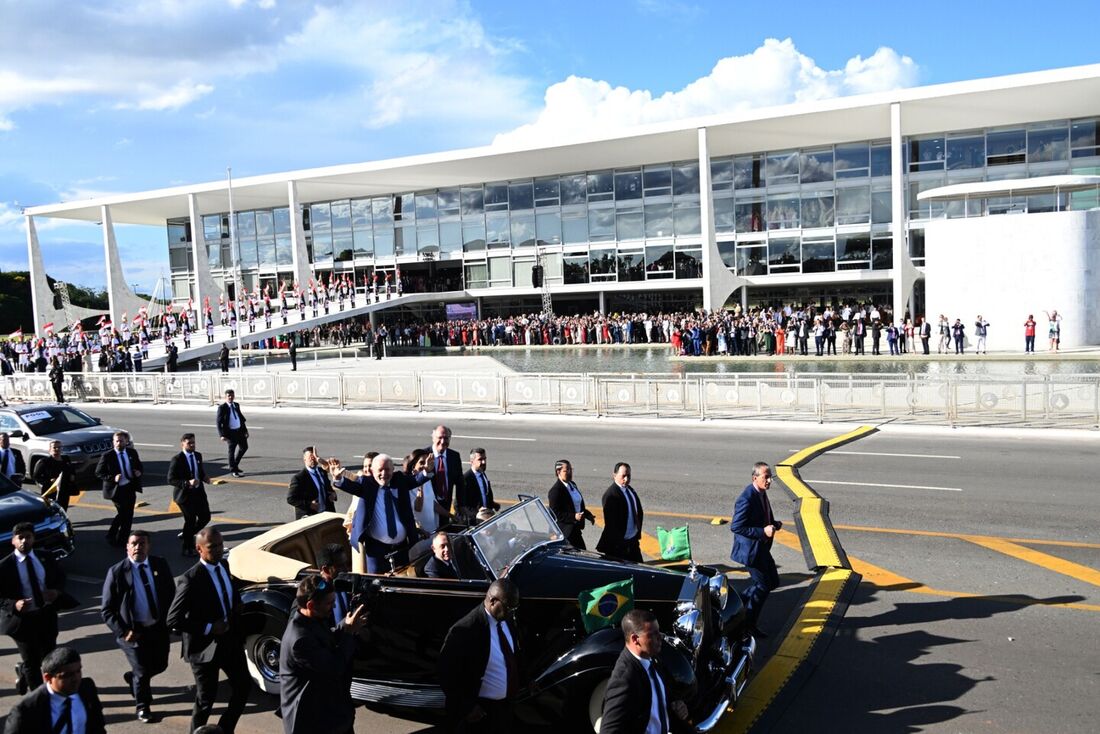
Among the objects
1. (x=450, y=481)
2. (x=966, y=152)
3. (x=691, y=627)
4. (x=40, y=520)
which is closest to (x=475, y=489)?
(x=450, y=481)

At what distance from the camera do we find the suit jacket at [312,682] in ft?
15.9

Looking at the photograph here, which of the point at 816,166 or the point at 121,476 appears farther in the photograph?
the point at 816,166

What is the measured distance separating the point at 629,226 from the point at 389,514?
5089cm

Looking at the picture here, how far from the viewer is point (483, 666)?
527 cm

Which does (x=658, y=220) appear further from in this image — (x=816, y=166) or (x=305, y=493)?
(x=305, y=493)

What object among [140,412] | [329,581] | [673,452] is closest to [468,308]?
[140,412]

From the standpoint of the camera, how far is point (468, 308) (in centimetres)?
6303

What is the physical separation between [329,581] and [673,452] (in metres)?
12.1

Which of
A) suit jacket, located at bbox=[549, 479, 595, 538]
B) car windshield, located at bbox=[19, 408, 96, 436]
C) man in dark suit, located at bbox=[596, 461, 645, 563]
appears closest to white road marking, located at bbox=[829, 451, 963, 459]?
man in dark suit, located at bbox=[596, 461, 645, 563]

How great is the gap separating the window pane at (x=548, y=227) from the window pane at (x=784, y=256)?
47.8 feet

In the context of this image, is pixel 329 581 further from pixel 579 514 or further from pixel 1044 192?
pixel 1044 192

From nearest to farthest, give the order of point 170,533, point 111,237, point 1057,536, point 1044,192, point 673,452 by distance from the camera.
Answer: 1. point 1057,536
2. point 170,533
3. point 673,452
4. point 1044,192
5. point 111,237

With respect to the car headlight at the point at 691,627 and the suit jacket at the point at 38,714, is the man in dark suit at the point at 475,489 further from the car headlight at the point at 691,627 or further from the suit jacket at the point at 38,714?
the suit jacket at the point at 38,714

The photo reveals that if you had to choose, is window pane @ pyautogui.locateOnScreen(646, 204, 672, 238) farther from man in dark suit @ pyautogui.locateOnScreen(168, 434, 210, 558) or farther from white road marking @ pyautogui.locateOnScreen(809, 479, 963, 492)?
man in dark suit @ pyautogui.locateOnScreen(168, 434, 210, 558)
